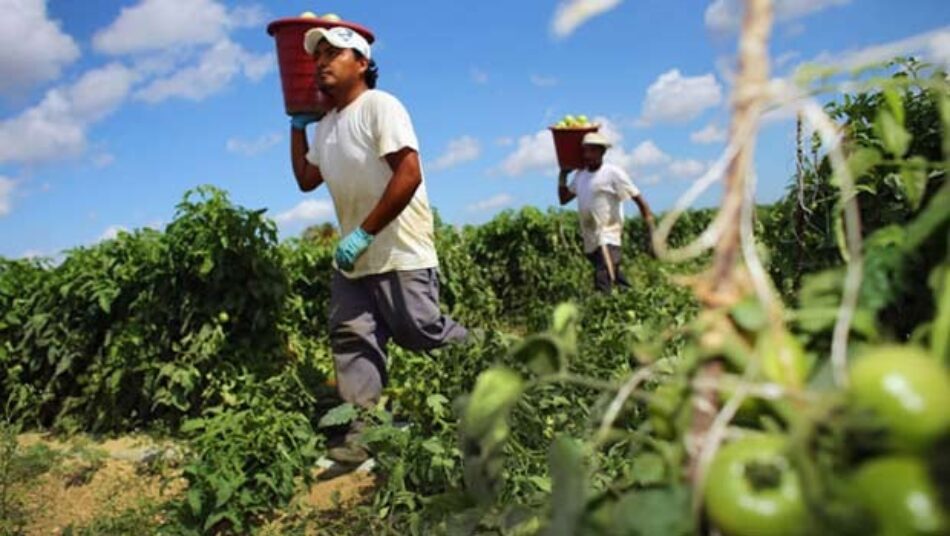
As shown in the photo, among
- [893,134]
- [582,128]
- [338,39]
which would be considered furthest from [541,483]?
[582,128]

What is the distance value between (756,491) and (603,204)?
22.3 ft

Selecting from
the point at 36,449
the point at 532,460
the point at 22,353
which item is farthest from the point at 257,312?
the point at 532,460

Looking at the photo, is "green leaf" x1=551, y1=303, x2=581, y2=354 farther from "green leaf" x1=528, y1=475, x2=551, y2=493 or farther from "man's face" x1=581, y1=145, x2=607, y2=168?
"man's face" x1=581, y1=145, x2=607, y2=168

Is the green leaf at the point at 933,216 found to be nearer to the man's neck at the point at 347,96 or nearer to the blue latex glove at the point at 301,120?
the man's neck at the point at 347,96

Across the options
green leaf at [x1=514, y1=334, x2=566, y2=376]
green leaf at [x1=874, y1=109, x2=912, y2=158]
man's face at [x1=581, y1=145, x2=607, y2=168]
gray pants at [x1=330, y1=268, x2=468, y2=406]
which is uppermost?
man's face at [x1=581, y1=145, x2=607, y2=168]

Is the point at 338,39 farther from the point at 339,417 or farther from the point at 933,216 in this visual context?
the point at 933,216

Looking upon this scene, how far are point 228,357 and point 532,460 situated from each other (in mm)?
2521

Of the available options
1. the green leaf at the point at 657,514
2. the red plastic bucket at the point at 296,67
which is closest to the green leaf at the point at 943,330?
the green leaf at the point at 657,514

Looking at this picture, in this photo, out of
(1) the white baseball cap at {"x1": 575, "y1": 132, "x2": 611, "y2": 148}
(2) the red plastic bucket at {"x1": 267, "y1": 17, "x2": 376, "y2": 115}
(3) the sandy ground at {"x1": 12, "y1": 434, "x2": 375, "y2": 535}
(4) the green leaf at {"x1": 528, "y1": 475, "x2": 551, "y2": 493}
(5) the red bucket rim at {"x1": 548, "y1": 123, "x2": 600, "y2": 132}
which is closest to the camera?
(4) the green leaf at {"x1": 528, "y1": 475, "x2": 551, "y2": 493}

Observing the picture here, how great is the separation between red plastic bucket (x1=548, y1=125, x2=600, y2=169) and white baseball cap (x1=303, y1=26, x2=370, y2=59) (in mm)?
4089

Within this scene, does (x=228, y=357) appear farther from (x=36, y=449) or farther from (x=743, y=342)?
(x=743, y=342)

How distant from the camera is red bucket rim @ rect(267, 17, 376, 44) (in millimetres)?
3977

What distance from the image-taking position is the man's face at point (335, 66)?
3760 millimetres

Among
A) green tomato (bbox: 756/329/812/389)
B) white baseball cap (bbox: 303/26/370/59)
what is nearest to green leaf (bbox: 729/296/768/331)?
green tomato (bbox: 756/329/812/389)
